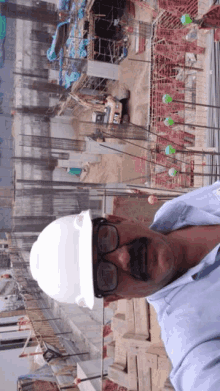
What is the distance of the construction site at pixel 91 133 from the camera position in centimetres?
716

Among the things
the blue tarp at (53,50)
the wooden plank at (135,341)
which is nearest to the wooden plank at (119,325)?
the wooden plank at (135,341)

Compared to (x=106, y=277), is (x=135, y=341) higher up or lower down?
lower down

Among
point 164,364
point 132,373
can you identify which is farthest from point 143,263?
point 132,373

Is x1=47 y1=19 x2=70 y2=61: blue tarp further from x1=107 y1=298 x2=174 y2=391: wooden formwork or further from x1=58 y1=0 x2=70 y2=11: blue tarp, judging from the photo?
x1=107 y1=298 x2=174 y2=391: wooden formwork

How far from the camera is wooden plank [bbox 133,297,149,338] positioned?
4.45 meters

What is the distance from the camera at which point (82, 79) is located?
435 inches

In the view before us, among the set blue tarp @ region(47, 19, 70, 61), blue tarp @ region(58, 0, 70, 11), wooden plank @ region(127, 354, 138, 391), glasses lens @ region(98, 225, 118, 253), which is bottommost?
wooden plank @ region(127, 354, 138, 391)

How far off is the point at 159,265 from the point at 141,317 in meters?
2.87

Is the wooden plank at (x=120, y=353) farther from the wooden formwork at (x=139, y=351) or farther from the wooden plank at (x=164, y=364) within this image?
the wooden plank at (x=164, y=364)

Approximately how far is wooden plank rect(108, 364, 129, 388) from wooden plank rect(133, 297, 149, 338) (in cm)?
69

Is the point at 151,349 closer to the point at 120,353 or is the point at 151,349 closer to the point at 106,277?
the point at 120,353

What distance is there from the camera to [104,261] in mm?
2041

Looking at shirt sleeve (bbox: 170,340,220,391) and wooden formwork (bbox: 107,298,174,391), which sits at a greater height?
shirt sleeve (bbox: 170,340,220,391)

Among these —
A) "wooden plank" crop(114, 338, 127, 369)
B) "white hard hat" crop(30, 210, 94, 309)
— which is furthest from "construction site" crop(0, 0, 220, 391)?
"white hard hat" crop(30, 210, 94, 309)
